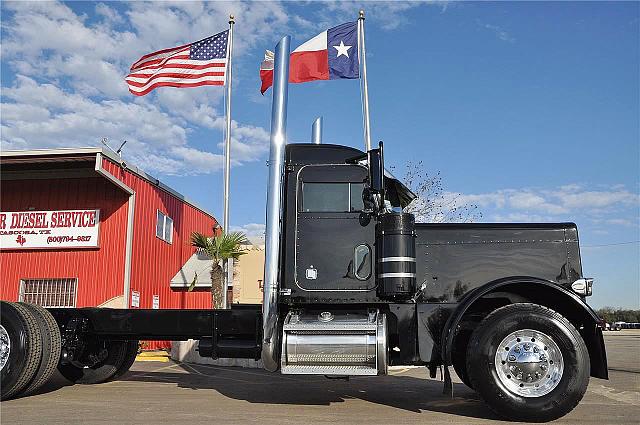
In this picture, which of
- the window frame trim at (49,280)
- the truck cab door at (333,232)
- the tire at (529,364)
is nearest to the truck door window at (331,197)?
the truck cab door at (333,232)

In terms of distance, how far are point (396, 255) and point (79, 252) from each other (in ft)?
41.5

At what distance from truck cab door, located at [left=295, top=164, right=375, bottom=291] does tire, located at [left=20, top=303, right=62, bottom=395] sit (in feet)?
10.5

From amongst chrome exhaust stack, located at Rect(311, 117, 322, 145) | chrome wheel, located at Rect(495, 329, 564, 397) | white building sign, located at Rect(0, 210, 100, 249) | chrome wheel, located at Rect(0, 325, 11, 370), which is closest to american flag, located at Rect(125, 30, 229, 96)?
white building sign, located at Rect(0, 210, 100, 249)

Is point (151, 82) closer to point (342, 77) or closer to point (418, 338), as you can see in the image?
point (342, 77)

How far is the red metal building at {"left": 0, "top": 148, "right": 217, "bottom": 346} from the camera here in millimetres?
15703

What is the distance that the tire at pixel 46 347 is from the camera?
671cm

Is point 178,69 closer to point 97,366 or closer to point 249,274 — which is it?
point 97,366

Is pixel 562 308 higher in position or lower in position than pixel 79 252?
lower

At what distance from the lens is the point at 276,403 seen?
6629 millimetres

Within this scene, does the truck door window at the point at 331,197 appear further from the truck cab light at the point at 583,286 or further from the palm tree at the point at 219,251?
the palm tree at the point at 219,251

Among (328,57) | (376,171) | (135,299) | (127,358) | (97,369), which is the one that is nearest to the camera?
(376,171)

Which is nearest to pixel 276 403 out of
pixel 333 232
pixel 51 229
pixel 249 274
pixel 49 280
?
pixel 333 232

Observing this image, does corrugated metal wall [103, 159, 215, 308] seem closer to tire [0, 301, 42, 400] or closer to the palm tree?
the palm tree

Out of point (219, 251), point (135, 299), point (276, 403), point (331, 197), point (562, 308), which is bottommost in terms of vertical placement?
point (276, 403)
